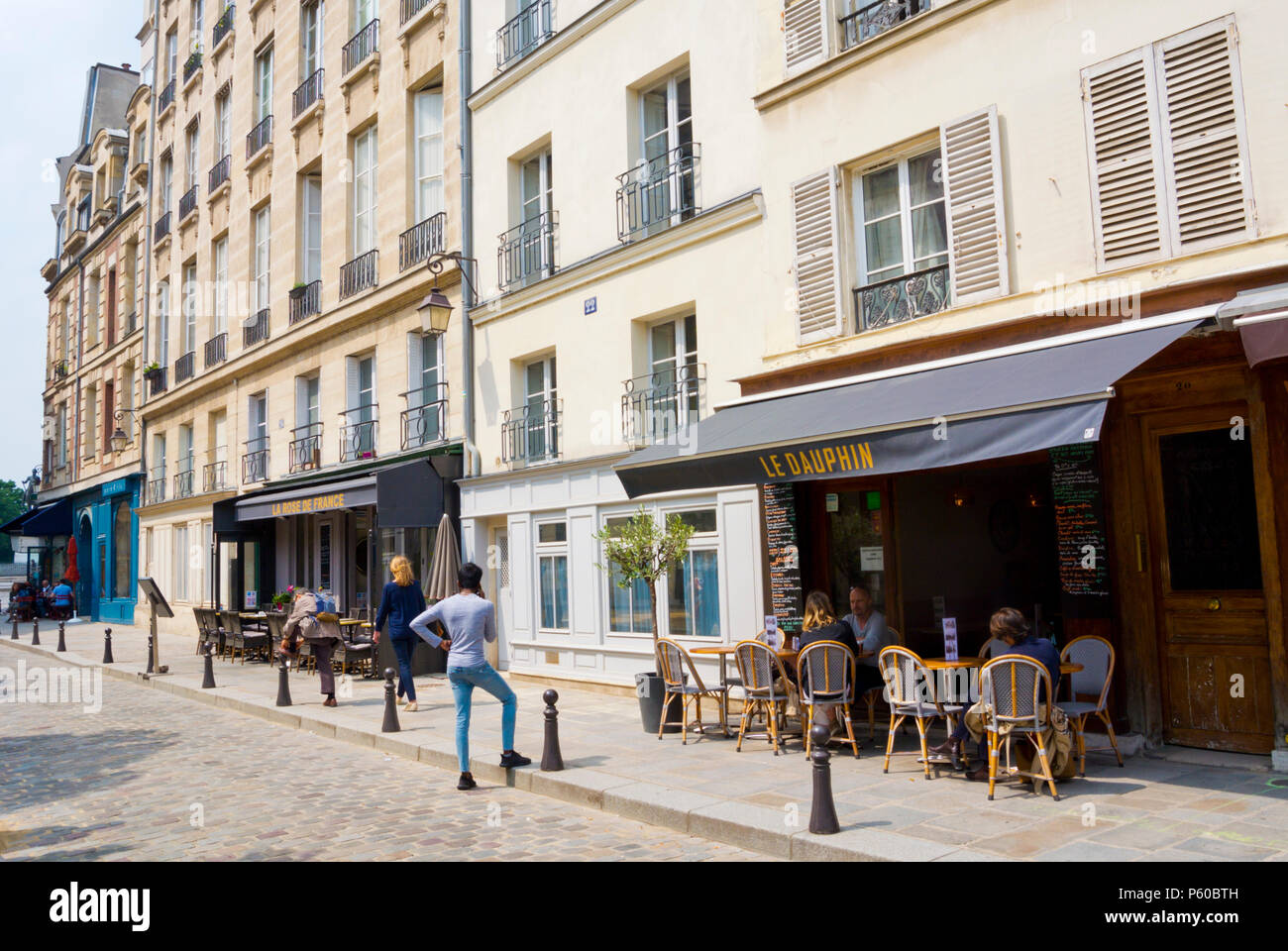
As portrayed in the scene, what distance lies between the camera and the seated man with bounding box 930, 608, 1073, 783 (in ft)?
21.5

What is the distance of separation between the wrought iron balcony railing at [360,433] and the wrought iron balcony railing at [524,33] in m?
6.13

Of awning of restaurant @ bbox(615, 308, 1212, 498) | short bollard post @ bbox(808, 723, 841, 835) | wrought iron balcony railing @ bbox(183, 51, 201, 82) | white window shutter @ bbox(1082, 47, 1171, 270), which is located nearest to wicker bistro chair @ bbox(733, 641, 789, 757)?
awning of restaurant @ bbox(615, 308, 1212, 498)

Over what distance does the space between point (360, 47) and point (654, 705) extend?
46.9ft

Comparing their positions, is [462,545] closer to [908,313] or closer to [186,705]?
[186,705]

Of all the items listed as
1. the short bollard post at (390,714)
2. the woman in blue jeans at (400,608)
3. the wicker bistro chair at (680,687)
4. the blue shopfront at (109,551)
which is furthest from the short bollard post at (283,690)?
the blue shopfront at (109,551)

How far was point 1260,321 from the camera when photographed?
589cm

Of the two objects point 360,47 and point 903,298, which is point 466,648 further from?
point 360,47

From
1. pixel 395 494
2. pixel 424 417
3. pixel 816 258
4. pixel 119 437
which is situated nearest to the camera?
pixel 816 258

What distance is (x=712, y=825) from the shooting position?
6.01 m

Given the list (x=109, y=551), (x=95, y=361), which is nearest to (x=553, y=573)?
(x=109, y=551)

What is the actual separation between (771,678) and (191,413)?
21.5m

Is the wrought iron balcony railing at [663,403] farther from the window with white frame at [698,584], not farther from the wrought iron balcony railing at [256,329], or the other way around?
the wrought iron balcony railing at [256,329]

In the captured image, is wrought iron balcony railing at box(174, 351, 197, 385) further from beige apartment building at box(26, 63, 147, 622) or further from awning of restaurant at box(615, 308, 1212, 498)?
awning of restaurant at box(615, 308, 1212, 498)
